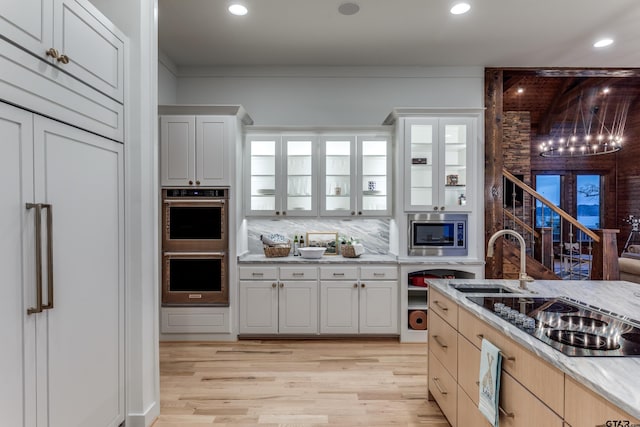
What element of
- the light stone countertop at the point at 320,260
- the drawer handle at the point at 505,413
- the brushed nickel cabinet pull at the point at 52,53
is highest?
the brushed nickel cabinet pull at the point at 52,53

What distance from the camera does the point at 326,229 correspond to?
15.1ft

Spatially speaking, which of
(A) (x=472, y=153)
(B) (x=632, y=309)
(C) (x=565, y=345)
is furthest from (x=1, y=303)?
(A) (x=472, y=153)

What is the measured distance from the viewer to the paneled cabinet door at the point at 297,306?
394 centimetres

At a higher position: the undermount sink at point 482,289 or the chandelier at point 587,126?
the chandelier at point 587,126

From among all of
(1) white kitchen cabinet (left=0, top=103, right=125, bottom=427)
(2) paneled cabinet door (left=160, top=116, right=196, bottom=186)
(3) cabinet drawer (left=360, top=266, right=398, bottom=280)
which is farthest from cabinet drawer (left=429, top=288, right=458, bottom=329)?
(2) paneled cabinet door (left=160, top=116, right=196, bottom=186)

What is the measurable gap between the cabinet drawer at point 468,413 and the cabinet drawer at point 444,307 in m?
0.39

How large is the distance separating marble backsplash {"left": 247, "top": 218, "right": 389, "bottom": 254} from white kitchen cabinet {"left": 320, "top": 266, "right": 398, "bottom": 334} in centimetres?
Answer: 72

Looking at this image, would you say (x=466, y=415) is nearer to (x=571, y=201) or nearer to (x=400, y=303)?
(x=400, y=303)

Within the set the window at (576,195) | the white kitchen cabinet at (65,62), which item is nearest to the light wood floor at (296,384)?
the white kitchen cabinet at (65,62)

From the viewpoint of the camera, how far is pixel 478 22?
3434 mm

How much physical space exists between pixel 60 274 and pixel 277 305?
2439 millimetres

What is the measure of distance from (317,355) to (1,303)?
2.69m

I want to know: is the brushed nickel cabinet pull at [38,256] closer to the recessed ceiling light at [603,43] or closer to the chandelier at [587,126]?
the recessed ceiling light at [603,43]

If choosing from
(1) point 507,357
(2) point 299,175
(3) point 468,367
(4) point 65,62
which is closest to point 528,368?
(1) point 507,357
